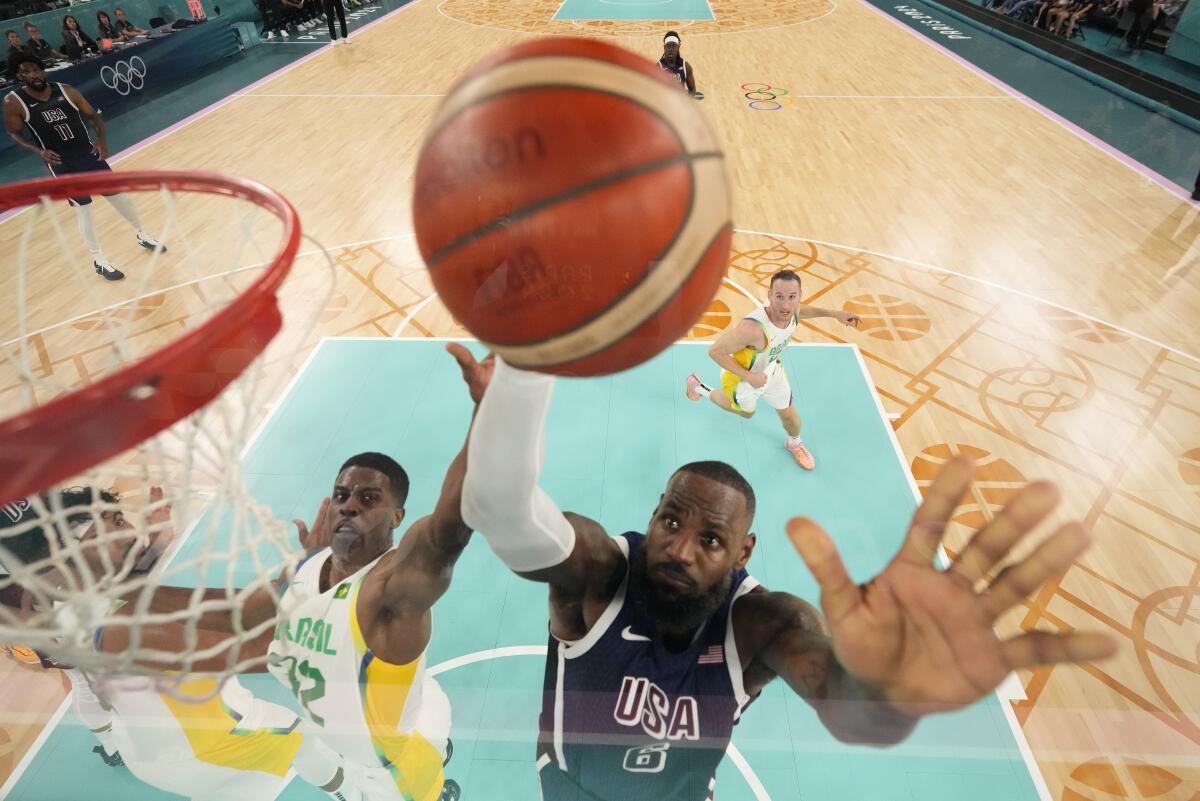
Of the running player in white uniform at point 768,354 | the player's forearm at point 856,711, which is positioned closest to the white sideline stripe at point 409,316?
the running player in white uniform at point 768,354

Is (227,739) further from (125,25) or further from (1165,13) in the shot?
(1165,13)

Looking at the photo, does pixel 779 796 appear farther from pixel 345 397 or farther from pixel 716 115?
pixel 716 115

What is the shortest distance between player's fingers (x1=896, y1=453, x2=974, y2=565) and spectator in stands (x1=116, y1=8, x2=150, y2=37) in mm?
11122

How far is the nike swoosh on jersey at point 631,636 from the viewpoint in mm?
1559

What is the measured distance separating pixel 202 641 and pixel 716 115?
23.7 feet

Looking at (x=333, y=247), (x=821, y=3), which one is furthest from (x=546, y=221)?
(x=821, y=3)

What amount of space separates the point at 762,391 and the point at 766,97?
6.38 metres

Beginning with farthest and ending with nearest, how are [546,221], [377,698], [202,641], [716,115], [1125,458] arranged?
1. [716,115]
2. [1125,458]
3. [377,698]
4. [202,641]
5. [546,221]

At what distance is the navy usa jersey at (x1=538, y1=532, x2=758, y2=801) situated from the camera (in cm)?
154

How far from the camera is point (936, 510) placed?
0.94 m

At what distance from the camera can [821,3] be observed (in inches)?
516

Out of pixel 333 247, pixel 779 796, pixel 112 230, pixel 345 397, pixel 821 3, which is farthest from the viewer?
pixel 821 3

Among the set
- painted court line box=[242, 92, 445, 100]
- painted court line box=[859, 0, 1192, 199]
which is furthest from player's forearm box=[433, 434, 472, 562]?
painted court line box=[242, 92, 445, 100]

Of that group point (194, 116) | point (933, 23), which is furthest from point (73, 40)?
point (933, 23)
